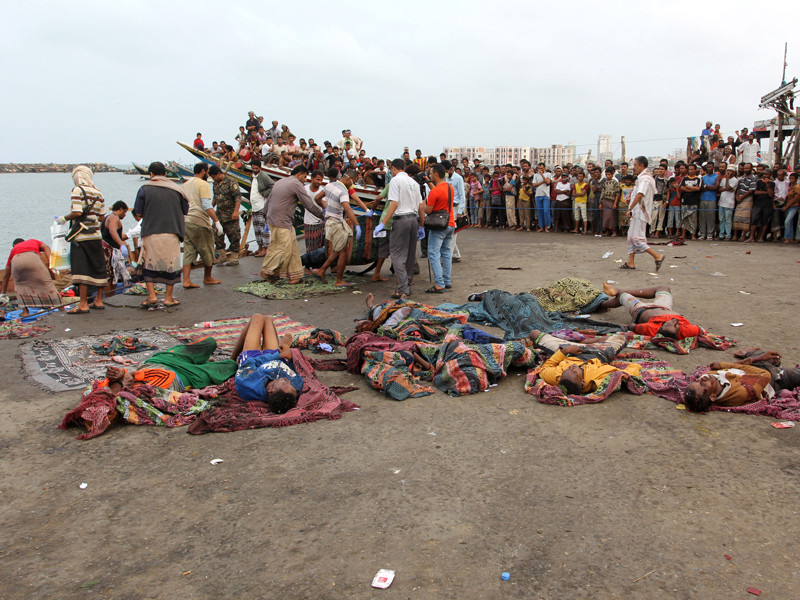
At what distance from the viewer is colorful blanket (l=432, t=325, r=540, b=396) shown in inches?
188

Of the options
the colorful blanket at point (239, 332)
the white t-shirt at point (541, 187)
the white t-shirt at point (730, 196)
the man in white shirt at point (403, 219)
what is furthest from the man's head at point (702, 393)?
the white t-shirt at point (541, 187)

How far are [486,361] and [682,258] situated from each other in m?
7.52

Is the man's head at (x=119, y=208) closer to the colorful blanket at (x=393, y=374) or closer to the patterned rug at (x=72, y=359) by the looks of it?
the patterned rug at (x=72, y=359)

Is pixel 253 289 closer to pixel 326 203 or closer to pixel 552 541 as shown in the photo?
pixel 326 203

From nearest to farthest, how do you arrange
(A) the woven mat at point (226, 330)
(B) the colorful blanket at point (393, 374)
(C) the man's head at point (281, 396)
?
(C) the man's head at point (281, 396) → (B) the colorful blanket at point (393, 374) → (A) the woven mat at point (226, 330)

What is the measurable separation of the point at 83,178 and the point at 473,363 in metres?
6.01

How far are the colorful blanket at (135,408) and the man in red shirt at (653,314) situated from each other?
4.21 m

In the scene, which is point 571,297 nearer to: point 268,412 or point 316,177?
point 268,412

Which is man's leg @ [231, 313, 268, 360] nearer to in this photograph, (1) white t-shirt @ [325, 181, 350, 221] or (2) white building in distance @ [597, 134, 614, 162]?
(1) white t-shirt @ [325, 181, 350, 221]

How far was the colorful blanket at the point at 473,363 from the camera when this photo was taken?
477cm

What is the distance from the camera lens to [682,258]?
10836 millimetres

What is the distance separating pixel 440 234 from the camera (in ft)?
28.5

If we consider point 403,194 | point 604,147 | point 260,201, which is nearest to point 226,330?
point 403,194

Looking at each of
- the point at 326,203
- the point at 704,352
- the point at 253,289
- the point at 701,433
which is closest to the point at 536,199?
the point at 326,203
